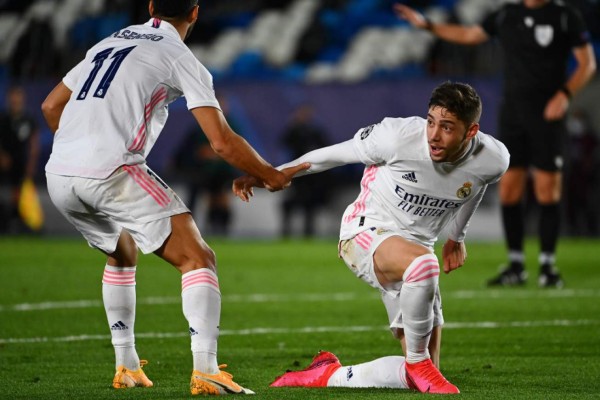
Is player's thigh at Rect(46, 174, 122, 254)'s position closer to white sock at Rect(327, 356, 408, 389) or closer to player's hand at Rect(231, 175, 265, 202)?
player's hand at Rect(231, 175, 265, 202)

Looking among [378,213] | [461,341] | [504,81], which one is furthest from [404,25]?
[378,213]

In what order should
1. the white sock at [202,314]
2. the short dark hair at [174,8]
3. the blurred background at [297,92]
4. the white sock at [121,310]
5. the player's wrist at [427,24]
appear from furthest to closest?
the blurred background at [297,92] → the player's wrist at [427,24] → the white sock at [121,310] → the short dark hair at [174,8] → the white sock at [202,314]

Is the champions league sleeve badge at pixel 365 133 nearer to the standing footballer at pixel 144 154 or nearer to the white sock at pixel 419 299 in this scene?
the standing footballer at pixel 144 154

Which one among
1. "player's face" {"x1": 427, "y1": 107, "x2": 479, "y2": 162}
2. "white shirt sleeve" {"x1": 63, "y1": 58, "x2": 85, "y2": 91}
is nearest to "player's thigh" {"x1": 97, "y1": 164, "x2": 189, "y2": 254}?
"white shirt sleeve" {"x1": 63, "y1": 58, "x2": 85, "y2": 91}

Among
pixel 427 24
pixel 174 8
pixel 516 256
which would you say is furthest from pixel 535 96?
pixel 174 8

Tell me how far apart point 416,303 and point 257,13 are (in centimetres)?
1812

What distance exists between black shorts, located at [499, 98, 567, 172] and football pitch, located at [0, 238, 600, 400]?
115 centimetres

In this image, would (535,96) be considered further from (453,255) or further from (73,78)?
(73,78)

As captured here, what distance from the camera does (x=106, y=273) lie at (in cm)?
582

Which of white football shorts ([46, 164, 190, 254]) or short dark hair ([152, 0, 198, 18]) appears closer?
white football shorts ([46, 164, 190, 254])

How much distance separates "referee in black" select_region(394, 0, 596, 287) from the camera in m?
10.6

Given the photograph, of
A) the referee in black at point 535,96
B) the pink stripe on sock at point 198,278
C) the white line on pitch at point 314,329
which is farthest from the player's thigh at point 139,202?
the referee in black at point 535,96

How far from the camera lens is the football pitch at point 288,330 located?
5.64 m

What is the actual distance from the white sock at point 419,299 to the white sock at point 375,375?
19 centimetres
